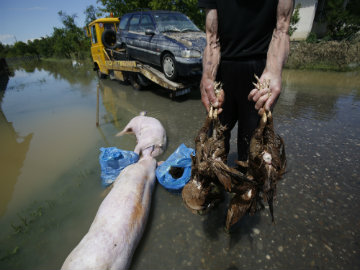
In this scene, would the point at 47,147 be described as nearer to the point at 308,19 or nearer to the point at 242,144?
the point at 242,144

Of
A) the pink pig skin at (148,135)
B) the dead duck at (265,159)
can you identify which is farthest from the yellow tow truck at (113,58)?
the dead duck at (265,159)

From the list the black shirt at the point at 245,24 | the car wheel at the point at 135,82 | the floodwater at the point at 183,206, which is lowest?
the floodwater at the point at 183,206

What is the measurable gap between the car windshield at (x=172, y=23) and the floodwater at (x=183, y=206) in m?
3.07

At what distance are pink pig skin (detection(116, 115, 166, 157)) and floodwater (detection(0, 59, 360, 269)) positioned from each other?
0.79 ft

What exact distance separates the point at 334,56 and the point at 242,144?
37.7 feet

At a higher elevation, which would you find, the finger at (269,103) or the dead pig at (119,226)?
the finger at (269,103)

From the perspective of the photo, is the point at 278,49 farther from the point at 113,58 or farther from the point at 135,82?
the point at 113,58

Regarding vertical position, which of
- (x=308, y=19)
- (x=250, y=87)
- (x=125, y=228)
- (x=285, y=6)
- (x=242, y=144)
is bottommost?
(x=125, y=228)

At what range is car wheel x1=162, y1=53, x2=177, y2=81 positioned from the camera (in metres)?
5.95

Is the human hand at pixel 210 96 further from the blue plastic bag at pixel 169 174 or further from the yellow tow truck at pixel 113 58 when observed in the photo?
the yellow tow truck at pixel 113 58

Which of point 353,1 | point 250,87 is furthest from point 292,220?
point 353,1

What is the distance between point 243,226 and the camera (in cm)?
233

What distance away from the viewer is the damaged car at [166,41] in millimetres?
5543

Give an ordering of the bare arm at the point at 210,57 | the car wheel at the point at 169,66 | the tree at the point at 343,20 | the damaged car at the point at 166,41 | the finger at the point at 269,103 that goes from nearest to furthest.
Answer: the finger at the point at 269,103 → the bare arm at the point at 210,57 → the damaged car at the point at 166,41 → the car wheel at the point at 169,66 → the tree at the point at 343,20
